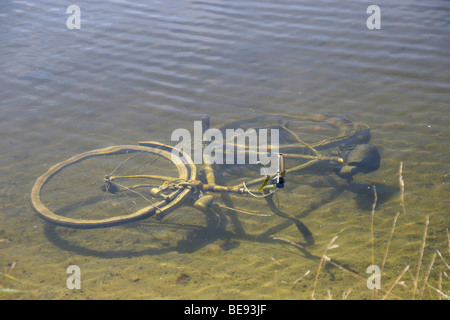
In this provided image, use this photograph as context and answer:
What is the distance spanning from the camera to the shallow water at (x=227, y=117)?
3576 mm

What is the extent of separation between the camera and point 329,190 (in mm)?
4668

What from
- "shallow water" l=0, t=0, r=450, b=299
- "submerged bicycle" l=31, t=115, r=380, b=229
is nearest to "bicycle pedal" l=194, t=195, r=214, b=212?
"submerged bicycle" l=31, t=115, r=380, b=229

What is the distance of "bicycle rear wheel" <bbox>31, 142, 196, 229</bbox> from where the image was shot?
13.6ft

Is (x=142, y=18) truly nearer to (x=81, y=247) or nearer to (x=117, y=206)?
(x=117, y=206)

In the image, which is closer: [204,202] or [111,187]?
[204,202]

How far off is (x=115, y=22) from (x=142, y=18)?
29.2 inches

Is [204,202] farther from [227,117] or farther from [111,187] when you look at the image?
[227,117]

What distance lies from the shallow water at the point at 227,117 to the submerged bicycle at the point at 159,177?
0.27 m

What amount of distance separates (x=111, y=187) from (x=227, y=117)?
8.35 ft

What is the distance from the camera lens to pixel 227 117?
6219 millimetres

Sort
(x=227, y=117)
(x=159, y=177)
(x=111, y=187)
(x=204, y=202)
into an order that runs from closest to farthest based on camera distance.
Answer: (x=204, y=202)
(x=111, y=187)
(x=159, y=177)
(x=227, y=117)

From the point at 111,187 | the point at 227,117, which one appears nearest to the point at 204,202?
the point at 111,187

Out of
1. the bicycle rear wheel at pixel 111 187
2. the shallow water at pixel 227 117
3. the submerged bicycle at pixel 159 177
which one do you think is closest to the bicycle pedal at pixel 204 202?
the submerged bicycle at pixel 159 177

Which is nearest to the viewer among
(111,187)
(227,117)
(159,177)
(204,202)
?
(204,202)
